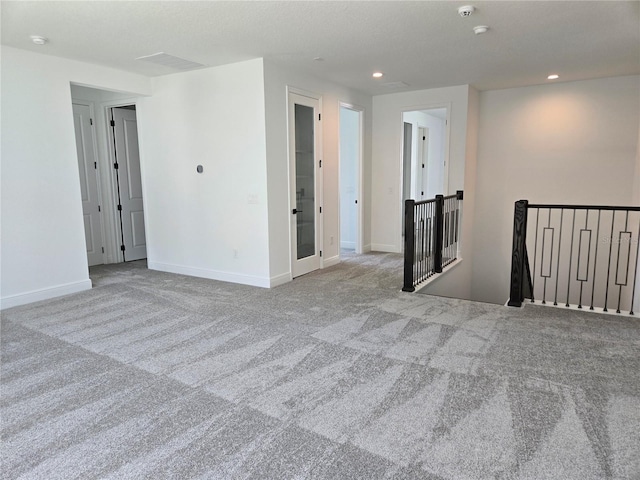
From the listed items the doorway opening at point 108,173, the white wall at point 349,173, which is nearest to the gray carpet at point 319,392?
the doorway opening at point 108,173

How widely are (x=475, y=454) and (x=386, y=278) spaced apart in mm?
3486

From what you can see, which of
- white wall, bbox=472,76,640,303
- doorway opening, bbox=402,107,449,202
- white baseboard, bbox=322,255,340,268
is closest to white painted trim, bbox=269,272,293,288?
white baseboard, bbox=322,255,340,268

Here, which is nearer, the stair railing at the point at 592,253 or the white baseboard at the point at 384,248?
the stair railing at the point at 592,253

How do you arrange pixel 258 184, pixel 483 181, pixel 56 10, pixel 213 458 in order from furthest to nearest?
pixel 483 181, pixel 258 184, pixel 56 10, pixel 213 458

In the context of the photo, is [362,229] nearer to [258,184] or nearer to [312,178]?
[312,178]

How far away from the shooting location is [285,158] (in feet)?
16.8

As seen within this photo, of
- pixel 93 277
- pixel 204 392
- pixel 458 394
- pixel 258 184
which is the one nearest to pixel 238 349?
pixel 204 392

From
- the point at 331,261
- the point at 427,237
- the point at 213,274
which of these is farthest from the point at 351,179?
the point at 213,274

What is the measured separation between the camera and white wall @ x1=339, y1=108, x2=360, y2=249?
23.6 ft

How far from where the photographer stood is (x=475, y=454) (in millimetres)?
2027

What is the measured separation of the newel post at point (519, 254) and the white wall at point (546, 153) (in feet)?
8.98

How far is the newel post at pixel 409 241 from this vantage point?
4668mm

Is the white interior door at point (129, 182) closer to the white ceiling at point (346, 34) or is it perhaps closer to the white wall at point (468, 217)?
the white ceiling at point (346, 34)

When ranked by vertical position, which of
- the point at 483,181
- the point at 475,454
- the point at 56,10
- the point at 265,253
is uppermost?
the point at 56,10
